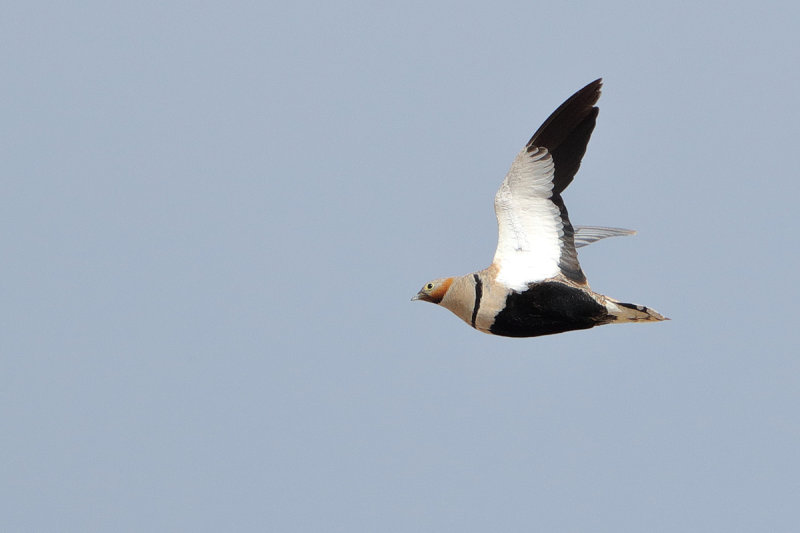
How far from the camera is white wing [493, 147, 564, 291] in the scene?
17.8 metres

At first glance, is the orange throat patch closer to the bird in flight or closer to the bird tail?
the bird in flight

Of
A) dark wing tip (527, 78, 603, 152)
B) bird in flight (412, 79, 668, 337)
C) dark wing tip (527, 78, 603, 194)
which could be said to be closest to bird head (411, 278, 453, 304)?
bird in flight (412, 79, 668, 337)

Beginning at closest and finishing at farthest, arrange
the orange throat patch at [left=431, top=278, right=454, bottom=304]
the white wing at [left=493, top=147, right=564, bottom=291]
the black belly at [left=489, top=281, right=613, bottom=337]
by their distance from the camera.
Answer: the black belly at [left=489, top=281, right=613, bottom=337]
the white wing at [left=493, top=147, right=564, bottom=291]
the orange throat patch at [left=431, top=278, right=454, bottom=304]

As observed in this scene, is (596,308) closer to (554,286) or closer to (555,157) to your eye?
(554,286)

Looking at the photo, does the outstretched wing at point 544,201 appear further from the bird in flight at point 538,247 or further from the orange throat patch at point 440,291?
the orange throat patch at point 440,291

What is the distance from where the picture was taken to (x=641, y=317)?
1725 cm

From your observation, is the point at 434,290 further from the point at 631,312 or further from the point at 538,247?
the point at 631,312

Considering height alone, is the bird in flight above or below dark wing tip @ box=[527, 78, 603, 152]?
below

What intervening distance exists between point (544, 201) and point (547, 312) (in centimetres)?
159

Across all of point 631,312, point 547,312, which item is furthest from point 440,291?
point 631,312

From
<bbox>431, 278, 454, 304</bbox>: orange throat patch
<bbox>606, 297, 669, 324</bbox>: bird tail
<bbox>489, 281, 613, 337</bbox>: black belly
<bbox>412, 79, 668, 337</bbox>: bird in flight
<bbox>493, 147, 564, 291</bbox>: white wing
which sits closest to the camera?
<bbox>606, 297, 669, 324</bbox>: bird tail

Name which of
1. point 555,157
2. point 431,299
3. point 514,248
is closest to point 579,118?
point 555,157

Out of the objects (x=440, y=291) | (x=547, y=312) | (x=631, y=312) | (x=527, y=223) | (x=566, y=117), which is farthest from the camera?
(x=440, y=291)

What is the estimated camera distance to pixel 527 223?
58.9 ft
